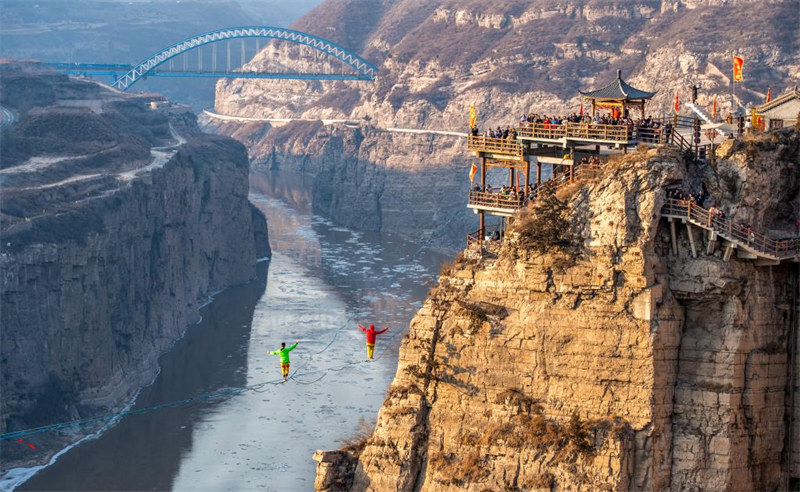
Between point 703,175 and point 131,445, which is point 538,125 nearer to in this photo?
point 703,175

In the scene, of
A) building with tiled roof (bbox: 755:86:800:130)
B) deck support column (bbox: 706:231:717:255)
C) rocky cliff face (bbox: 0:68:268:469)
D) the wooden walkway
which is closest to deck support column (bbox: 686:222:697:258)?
the wooden walkway

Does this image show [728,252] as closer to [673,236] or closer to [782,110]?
[673,236]

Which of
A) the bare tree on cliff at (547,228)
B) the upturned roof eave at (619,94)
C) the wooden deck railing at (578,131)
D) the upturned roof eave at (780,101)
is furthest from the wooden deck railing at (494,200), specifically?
the upturned roof eave at (780,101)

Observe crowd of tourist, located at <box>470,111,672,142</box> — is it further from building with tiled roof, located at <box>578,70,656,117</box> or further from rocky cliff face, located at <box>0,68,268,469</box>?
rocky cliff face, located at <box>0,68,268,469</box>

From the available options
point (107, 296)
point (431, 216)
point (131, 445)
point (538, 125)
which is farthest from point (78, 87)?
point (538, 125)

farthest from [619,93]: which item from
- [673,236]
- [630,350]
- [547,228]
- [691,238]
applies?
[630,350]
